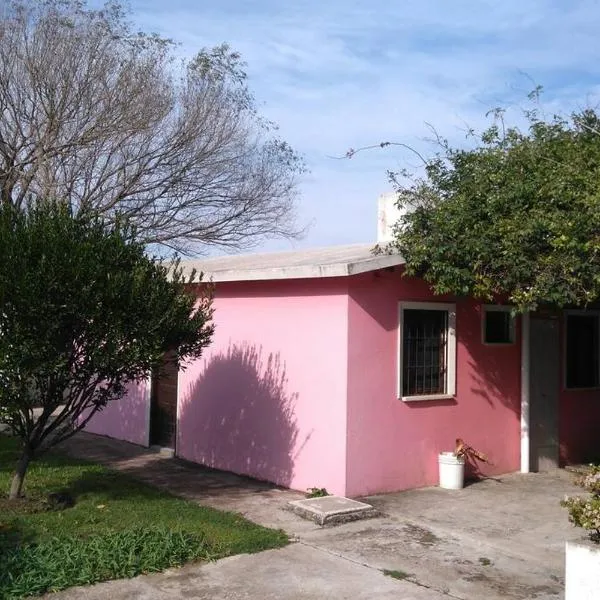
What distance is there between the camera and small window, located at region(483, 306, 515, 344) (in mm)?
10422

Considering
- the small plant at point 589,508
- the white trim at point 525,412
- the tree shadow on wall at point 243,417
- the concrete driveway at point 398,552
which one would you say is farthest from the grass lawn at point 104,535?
the white trim at point 525,412

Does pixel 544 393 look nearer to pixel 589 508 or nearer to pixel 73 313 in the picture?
pixel 589 508

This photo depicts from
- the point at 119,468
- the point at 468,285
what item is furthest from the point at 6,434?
the point at 468,285

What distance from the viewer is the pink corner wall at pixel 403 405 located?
8.81 meters

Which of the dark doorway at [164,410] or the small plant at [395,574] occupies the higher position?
the dark doorway at [164,410]

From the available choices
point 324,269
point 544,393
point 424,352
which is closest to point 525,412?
point 544,393

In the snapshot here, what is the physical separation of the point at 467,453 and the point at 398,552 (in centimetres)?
330

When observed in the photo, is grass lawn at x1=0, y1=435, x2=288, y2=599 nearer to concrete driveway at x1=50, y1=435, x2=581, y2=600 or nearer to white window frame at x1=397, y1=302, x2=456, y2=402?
concrete driveway at x1=50, y1=435, x2=581, y2=600

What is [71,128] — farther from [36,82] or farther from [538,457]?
[538,457]

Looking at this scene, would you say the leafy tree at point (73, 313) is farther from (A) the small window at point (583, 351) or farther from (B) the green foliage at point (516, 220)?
(A) the small window at point (583, 351)

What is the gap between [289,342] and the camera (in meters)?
9.55

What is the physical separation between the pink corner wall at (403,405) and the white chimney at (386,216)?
1.46 m

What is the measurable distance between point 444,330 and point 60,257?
5.19 metres

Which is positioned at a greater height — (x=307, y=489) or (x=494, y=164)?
(x=494, y=164)
